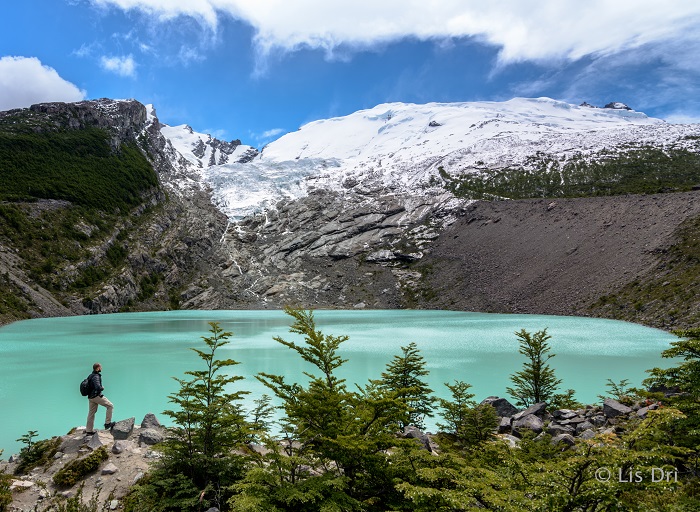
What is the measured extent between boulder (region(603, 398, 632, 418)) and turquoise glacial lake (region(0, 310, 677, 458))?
17.7 ft

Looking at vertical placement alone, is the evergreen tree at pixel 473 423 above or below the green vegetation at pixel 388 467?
below

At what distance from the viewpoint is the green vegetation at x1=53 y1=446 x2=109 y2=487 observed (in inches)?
302

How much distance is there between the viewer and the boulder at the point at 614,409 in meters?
10.0

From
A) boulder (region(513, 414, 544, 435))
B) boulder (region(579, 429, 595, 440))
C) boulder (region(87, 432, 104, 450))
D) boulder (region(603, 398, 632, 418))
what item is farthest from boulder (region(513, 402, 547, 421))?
boulder (region(87, 432, 104, 450))

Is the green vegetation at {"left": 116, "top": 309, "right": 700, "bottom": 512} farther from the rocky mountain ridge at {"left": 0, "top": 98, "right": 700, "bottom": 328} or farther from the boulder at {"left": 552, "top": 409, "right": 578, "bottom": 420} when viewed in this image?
the rocky mountain ridge at {"left": 0, "top": 98, "right": 700, "bottom": 328}

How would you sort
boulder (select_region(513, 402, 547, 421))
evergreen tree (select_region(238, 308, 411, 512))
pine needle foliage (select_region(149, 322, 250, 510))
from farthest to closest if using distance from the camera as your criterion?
boulder (select_region(513, 402, 547, 421))
pine needle foliage (select_region(149, 322, 250, 510))
evergreen tree (select_region(238, 308, 411, 512))

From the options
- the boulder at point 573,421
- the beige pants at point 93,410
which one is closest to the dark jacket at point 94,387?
the beige pants at point 93,410

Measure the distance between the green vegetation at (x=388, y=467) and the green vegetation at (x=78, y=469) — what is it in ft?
5.36

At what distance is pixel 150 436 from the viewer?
9.56 meters

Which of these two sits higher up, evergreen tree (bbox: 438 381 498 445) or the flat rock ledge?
evergreen tree (bbox: 438 381 498 445)

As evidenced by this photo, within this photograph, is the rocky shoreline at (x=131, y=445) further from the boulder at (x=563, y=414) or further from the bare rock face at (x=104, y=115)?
the bare rock face at (x=104, y=115)

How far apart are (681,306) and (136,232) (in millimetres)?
96285

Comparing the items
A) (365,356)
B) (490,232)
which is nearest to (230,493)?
(365,356)

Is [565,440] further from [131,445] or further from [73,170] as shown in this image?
[73,170]
